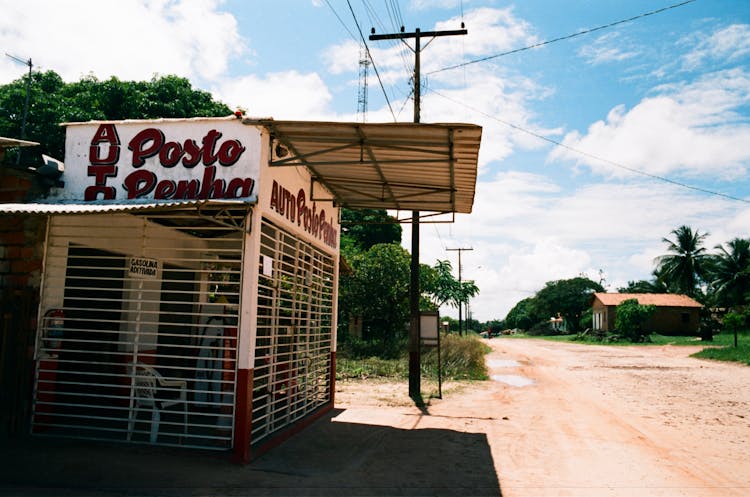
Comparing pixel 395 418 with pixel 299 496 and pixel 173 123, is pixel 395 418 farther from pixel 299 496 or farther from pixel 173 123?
pixel 173 123

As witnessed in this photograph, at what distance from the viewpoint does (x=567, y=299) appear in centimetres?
Answer: 7988

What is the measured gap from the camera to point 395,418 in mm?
10148

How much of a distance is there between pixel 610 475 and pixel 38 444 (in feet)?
22.6

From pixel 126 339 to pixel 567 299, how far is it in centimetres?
7793

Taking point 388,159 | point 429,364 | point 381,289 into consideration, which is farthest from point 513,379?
point 388,159

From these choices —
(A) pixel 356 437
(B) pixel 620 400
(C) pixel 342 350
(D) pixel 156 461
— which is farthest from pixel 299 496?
(C) pixel 342 350

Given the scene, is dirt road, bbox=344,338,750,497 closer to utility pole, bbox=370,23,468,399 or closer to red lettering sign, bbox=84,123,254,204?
utility pole, bbox=370,23,468,399

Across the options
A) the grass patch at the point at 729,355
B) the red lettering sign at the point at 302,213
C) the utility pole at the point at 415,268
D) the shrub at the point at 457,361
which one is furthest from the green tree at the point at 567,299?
the red lettering sign at the point at 302,213

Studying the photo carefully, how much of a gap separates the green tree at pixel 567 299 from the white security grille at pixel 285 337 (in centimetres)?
6998

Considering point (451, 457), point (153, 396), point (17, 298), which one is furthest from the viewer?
point (451, 457)

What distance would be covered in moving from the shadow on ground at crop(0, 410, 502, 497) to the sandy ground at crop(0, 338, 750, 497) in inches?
0.6

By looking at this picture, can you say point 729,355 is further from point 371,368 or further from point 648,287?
point 648,287

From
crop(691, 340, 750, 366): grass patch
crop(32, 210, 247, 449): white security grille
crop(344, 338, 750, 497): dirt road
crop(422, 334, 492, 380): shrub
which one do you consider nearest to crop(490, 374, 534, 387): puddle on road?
crop(344, 338, 750, 497): dirt road

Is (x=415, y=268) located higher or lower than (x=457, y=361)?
higher
